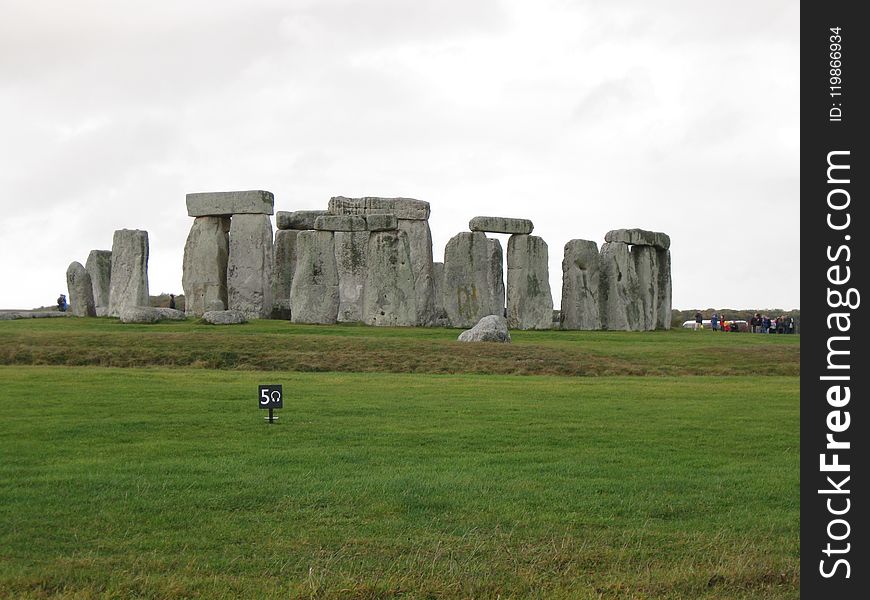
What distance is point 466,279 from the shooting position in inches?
1389

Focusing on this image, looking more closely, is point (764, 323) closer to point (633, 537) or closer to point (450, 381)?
Result: point (450, 381)

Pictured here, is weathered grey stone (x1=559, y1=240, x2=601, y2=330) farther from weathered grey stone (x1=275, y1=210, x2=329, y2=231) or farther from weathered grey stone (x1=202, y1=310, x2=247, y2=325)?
weathered grey stone (x1=202, y1=310, x2=247, y2=325)

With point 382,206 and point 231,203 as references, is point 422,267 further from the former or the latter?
point 231,203

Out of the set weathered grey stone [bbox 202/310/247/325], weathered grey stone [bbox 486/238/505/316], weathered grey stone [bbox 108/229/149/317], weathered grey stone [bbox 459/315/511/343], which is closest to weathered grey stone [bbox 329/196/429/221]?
weathered grey stone [bbox 486/238/505/316]

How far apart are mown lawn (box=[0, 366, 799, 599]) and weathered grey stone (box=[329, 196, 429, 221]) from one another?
64.1 feet

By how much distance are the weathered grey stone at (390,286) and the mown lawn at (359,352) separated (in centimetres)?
367

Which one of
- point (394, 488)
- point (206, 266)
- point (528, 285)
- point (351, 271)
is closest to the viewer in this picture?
point (394, 488)

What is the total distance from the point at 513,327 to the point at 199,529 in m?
26.6

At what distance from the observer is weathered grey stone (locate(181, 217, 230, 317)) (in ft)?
113

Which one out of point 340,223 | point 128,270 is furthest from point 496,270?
point 128,270

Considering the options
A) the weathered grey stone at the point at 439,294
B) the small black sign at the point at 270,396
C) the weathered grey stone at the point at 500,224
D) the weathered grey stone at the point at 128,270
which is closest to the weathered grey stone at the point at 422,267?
the weathered grey stone at the point at 439,294

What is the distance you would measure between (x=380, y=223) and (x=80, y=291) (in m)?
10.0

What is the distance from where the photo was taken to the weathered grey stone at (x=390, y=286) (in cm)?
3155
